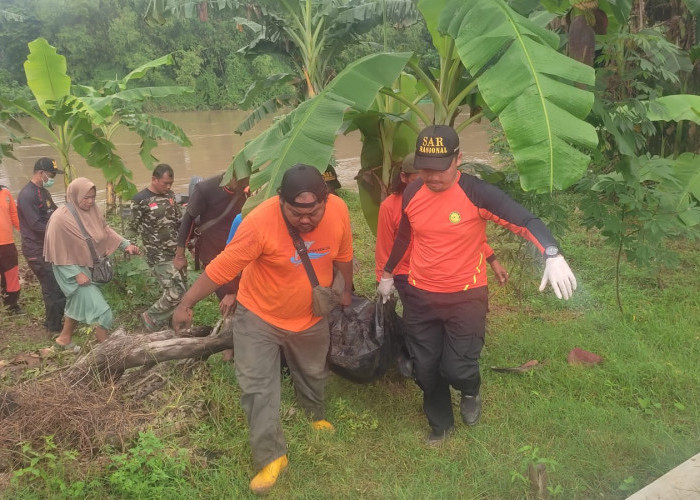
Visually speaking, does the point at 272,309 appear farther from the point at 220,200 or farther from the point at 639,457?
the point at 639,457

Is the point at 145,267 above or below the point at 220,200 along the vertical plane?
below

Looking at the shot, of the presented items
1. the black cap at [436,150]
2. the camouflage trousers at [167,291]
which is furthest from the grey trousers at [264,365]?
the camouflage trousers at [167,291]

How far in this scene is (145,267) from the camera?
21.0 ft

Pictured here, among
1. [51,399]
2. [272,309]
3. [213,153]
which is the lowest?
[213,153]

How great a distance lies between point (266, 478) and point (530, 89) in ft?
8.09

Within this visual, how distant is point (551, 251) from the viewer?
9.37ft

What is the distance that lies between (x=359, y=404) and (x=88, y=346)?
2.40 meters

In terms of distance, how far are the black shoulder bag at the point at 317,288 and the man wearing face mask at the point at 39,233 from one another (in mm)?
3626

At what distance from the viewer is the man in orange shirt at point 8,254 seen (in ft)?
19.8

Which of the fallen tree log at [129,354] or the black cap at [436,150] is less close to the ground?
the black cap at [436,150]

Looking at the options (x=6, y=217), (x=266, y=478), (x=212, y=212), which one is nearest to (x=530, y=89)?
(x=266, y=478)

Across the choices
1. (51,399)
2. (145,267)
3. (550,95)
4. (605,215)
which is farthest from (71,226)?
(605,215)

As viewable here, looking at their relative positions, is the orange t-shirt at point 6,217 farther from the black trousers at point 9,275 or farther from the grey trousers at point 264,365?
the grey trousers at point 264,365

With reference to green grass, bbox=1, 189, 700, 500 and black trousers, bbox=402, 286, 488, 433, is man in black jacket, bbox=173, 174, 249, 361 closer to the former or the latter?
green grass, bbox=1, 189, 700, 500
